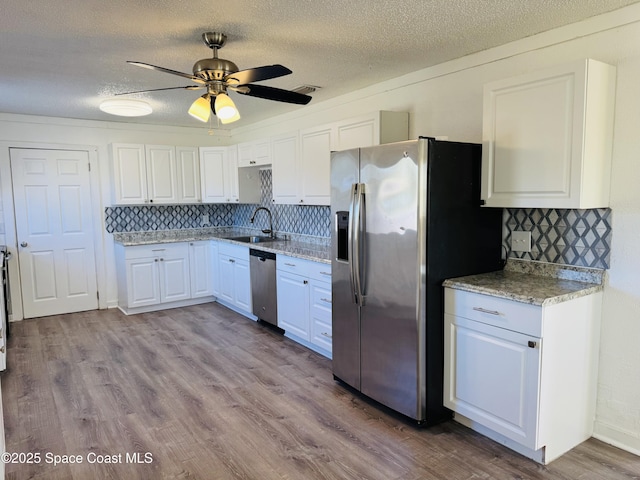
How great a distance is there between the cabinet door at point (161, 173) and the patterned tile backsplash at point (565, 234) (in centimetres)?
417

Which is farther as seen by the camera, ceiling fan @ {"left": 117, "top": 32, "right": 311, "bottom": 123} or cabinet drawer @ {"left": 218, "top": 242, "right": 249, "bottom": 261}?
cabinet drawer @ {"left": 218, "top": 242, "right": 249, "bottom": 261}

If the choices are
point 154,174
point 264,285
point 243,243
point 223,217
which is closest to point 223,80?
point 264,285

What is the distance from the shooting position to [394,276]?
2666mm

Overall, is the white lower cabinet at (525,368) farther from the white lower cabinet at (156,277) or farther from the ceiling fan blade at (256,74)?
the white lower cabinet at (156,277)

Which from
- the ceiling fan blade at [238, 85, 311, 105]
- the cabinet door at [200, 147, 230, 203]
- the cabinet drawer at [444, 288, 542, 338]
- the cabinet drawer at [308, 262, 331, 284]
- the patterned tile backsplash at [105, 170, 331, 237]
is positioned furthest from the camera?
the cabinet door at [200, 147, 230, 203]

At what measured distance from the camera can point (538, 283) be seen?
2.48 m

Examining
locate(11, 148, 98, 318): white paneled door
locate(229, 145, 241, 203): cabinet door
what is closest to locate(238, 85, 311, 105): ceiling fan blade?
locate(229, 145, 241, 203): cabinet door

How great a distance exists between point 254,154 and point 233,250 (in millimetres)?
1146

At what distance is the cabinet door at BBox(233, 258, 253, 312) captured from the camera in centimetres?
488

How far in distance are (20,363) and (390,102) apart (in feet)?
12.5

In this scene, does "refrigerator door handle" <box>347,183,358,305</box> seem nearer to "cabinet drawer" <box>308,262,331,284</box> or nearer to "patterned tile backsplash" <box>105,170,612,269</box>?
"cabinet drawer" <box>308,262,331,284</box>

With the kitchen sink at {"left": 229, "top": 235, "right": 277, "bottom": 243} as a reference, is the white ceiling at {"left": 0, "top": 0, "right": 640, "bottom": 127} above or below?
above

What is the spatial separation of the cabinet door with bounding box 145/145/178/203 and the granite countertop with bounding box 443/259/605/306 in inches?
161

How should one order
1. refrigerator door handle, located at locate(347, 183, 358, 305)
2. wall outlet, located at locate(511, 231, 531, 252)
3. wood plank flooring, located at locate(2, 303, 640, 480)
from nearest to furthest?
1. wood plank flooring, located at locate(2, 303, 640, 480)
2. wall outlet, located at locate(511, 231, 531, 252)
3. refrigerator door handle, located at locate(347, 183, 358, 305)
